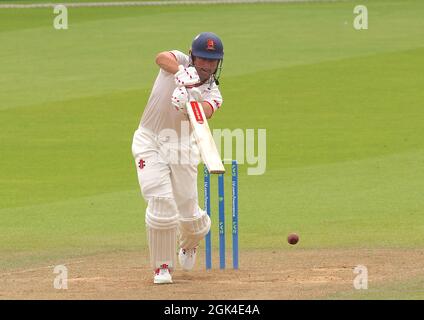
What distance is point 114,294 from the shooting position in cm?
1036

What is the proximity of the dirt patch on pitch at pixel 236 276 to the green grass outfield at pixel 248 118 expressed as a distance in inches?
19.9

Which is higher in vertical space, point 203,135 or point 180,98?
point 180,98

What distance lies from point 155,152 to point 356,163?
6.35 m

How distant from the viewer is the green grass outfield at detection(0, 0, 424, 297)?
45.8 feet

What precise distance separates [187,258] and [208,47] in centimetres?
181

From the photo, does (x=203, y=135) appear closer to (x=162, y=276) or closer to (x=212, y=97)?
(x=212, y=97)

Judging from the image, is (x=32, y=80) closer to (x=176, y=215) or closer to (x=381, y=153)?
(x=381, y=153)

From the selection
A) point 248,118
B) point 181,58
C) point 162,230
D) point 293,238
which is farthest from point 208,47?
point 248,118

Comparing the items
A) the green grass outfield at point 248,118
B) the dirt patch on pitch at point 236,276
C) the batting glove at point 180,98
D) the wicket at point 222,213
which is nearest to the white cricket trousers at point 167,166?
the wicket at point 222,213

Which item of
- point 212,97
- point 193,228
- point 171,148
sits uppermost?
point 212,97

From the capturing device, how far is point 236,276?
11203mm

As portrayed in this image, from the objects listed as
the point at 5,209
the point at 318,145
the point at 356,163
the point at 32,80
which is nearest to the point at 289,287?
the point at 5,209

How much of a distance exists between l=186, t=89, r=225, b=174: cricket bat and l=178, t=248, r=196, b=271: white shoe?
4.51ft

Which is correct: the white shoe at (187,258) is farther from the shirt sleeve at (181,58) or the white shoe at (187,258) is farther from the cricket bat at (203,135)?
the shirt sleeve at (181,58)
